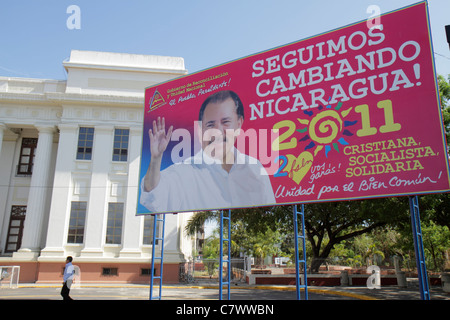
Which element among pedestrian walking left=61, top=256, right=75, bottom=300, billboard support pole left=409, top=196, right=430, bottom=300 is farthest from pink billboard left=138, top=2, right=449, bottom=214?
pedestrian walking left=61, top=256, right=75, bottom=300

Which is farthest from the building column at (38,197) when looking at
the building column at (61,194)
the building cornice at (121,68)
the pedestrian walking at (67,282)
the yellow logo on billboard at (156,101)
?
the yellow logo on billboard at (156,101)

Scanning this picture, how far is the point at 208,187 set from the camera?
37.1 feet

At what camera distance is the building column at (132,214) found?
2416 centimetres

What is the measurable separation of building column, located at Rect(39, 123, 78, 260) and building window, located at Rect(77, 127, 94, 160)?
0.32 m

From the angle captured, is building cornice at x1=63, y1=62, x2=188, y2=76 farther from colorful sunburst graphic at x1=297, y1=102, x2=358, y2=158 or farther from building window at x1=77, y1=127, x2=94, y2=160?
colorful sunburst graphic at x1=297, y1=102, x2=358, y2=158

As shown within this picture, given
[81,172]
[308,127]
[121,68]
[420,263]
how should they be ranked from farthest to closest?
[121,68], [81,172], [308,127], [420,263]

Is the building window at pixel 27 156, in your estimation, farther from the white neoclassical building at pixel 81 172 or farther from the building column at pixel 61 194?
the building column at pixel 61 194

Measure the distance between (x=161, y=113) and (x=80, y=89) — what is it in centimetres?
1598

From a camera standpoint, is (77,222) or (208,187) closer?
(208,187)

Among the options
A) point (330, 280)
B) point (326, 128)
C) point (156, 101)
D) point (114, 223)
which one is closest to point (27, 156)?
point (114, 223)

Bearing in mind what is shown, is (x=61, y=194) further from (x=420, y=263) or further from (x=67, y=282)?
(x=420, y=263)

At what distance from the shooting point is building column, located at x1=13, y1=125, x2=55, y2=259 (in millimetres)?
24031

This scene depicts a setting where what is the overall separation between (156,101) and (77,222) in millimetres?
14973

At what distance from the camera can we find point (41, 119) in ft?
86.0
